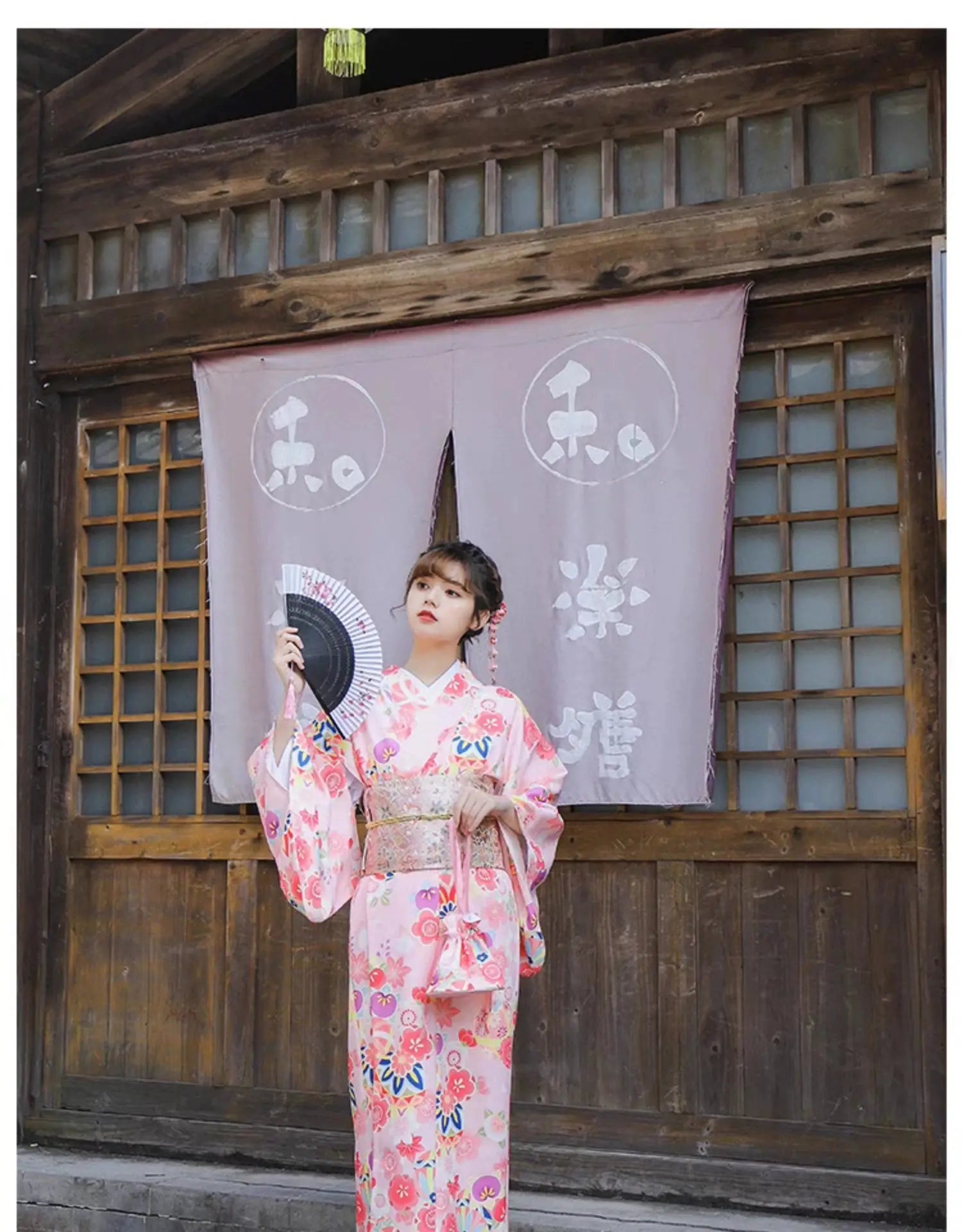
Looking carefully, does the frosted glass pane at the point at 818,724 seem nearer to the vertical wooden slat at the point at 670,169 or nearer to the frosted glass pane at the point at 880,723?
the frosted glass pane at the point at 880,723

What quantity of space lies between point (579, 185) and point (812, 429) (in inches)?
52.9

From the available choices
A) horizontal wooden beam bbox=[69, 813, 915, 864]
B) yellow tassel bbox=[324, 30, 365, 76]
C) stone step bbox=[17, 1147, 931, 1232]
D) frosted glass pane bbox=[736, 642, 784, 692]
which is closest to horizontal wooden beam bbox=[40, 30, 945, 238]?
yellow tassel bbox=[324, 30, 365, 76]


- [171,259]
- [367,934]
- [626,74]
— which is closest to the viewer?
[367,934]

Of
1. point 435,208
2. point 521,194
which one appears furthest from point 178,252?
point 521,194

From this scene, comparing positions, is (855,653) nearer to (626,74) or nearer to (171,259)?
(626,74)

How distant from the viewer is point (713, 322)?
597 centimetres

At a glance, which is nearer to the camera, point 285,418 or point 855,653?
point 855,653

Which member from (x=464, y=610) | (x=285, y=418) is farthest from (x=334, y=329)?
(x=464, y=610)

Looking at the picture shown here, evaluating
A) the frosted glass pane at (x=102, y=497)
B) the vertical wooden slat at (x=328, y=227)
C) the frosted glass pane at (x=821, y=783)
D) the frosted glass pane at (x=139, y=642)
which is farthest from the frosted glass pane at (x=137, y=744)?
the frosted glass pane at (x=821, y=783)

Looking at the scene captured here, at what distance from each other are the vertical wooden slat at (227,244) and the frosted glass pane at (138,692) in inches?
Result: 68.4

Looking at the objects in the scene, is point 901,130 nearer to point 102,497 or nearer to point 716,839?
point 716,839

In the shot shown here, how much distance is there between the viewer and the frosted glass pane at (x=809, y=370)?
5934mm

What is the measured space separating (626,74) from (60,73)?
9.31ft

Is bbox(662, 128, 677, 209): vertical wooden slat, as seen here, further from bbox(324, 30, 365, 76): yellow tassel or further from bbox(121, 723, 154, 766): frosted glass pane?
bbox(121, 723, 154, 766): frosted glass pane
